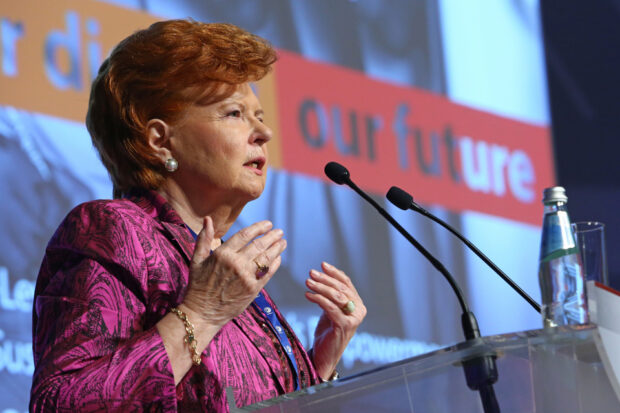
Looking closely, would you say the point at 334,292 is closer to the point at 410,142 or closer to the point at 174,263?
the point at 174,263

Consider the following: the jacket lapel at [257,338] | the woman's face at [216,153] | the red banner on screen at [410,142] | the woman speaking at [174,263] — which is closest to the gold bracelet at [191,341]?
the woman speaking at [174,263]

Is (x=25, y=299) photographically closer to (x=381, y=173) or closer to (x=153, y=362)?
(x=153, y=362)

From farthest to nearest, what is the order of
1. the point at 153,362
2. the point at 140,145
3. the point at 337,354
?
the point at 337,354
the point at 140,145
the point at 153,362

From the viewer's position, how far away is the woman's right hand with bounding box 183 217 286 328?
1.45 metres

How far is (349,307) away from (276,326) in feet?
0.60

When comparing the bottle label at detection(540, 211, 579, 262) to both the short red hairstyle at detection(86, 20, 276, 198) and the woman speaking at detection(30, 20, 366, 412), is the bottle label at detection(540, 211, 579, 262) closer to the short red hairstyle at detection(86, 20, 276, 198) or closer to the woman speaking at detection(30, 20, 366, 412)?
the woman speaking at detection(30, 20, 366, 412)

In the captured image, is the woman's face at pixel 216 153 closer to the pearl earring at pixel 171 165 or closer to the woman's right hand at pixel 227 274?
the pearl earring at pixel 171 165

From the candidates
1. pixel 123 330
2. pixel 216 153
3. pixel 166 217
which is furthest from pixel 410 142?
pixel 123 330

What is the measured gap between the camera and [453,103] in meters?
4.32

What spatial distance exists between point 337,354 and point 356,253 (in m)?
1.67

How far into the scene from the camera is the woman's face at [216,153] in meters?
1.88

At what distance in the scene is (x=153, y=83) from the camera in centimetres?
187

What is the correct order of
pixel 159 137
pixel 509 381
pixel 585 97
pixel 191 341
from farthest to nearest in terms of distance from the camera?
pixel 585 97 → pixel 159 137 → pixel 191 341 → pixel 509 381

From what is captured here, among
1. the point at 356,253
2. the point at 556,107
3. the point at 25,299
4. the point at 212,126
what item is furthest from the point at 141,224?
the point at 556,107
